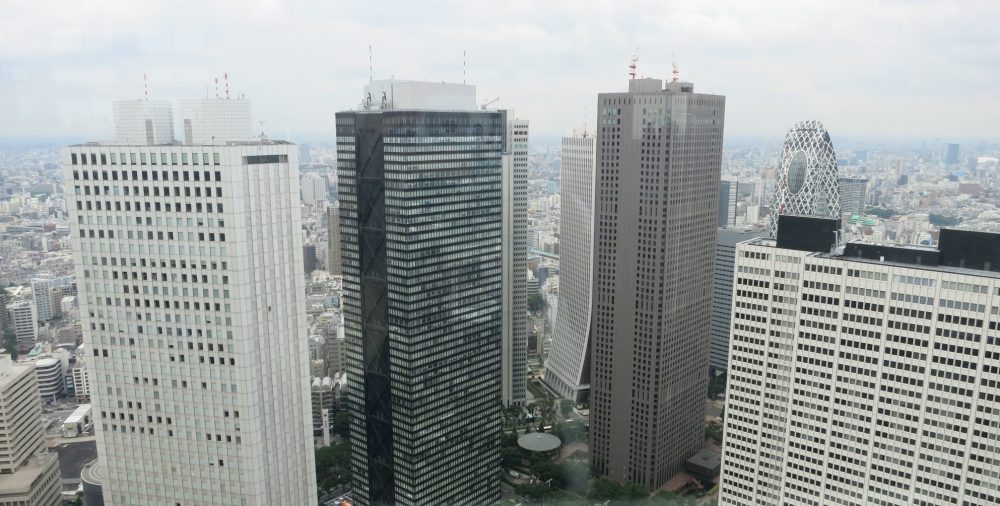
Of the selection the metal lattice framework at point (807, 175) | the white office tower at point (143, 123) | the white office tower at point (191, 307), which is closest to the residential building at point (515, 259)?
the metal lattice framework at point (807, 175)

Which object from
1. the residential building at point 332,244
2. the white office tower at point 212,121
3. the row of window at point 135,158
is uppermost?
the white office tower at point 212,121

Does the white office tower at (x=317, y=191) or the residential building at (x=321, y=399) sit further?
the residential building at (x=321, y=399)

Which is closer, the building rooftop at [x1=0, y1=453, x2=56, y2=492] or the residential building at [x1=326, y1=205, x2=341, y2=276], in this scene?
the building rooftop at [x1=0, y1=453, x2=56, y2=492]

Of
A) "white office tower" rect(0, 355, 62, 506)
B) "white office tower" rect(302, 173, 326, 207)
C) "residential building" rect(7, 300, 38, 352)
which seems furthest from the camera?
"residential building" rect(7, 300, 38, 352)

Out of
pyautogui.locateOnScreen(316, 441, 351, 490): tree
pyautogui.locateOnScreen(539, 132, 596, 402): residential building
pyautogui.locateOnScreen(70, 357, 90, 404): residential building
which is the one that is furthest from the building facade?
pyautogui.locateOnScreen(70, 357, 90, 404): residential building

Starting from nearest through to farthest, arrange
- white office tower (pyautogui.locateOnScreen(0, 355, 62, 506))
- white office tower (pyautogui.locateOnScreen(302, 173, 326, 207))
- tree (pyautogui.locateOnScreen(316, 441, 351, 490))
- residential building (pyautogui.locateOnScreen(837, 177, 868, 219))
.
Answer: white office tower (pyautogui.locateOnScreen(0, 355, 62, 506)), residential building (pyautogui.locateOnScreen(837, 177, 868, 219)), white office tower (pyautogui.locateOnScreen(302, 173, 326, 207)), tree (pyautogui.locateOnScreen(316, 441, 351, 490))

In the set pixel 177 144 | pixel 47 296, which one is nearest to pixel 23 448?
pixel 47 296

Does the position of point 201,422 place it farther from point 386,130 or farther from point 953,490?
point 953,490

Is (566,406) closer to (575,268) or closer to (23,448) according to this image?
(575,268)

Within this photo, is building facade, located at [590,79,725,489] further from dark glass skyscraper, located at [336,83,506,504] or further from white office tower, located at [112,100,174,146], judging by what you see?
white office tower, located at [112,100,174,146]

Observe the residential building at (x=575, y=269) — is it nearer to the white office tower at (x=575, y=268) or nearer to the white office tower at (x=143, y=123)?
the white office tower at (x=575, y=268)
